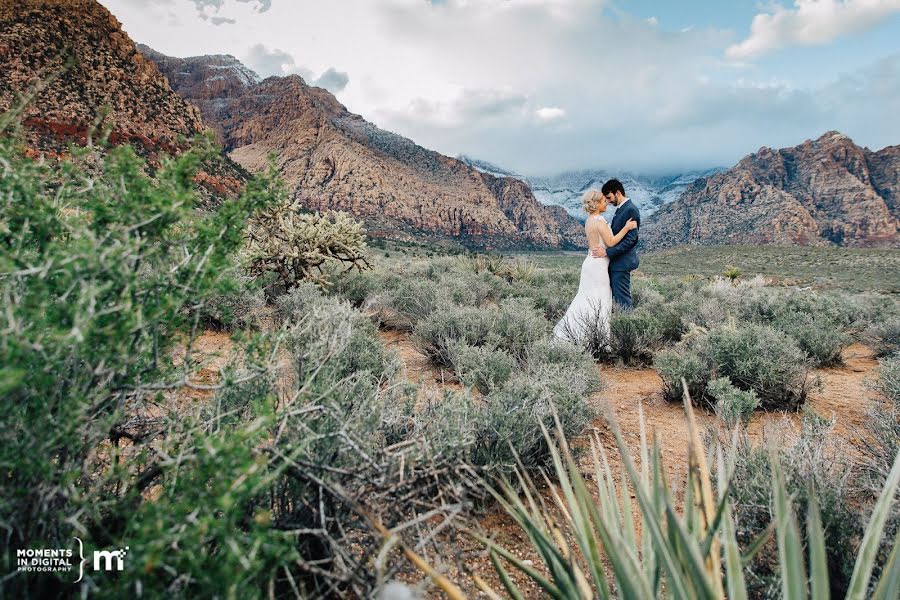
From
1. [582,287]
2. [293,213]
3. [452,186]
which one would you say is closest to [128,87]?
[293,213]

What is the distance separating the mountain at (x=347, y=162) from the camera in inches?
2724

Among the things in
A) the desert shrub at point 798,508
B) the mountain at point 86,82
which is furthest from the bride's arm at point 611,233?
the mountain at point 86,82

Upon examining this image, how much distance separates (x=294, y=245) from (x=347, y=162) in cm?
6993

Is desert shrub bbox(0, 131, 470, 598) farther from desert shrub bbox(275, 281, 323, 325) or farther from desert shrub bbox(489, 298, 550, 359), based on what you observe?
desert shrub bbox(275, 281, 323, 325)

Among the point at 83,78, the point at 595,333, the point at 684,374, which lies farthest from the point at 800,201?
the point at 83,78

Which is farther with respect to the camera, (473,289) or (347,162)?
(347,162)

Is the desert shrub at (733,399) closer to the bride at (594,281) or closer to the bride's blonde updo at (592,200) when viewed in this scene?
the bride at (594,281)

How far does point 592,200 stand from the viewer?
6492 mm

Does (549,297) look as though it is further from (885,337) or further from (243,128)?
(243,128)

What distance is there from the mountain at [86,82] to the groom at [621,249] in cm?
2441

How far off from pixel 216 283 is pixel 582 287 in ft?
19.1

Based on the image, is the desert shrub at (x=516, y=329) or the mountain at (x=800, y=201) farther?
the mountain at (x=800, y=201)

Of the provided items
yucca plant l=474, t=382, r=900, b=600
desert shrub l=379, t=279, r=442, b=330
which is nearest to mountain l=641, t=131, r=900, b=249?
desert shrub l=379, t=279, r=442, b=330

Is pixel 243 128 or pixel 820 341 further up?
pixel 243 128
